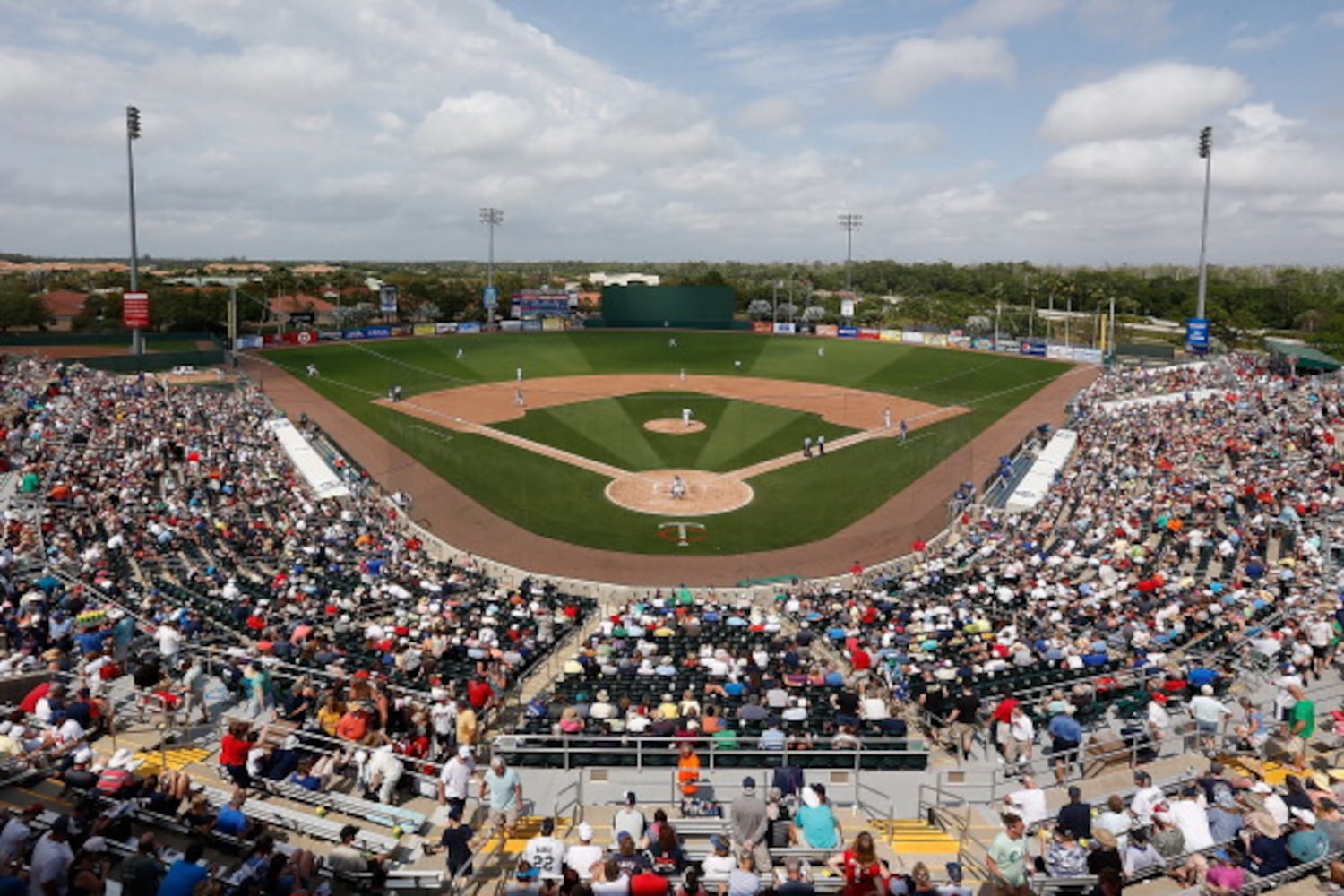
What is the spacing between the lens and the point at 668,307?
9438 cm

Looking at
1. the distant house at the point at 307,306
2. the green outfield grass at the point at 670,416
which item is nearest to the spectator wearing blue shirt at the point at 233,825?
the green outfield grass at the point at 670,416

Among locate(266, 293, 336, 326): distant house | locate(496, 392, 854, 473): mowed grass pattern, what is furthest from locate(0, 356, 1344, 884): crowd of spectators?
locate(266, 293, 336, 326): distant house

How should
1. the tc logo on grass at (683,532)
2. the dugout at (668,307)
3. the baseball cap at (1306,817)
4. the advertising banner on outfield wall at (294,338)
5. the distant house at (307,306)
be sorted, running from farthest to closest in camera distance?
the distant house at (307,306) < the dugout at (668,307) < the advertising banner on outfield wall at (294,338) < the tc logo on grass at (683,532) < the baseball cap at (1306,817)

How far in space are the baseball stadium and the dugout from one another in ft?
179

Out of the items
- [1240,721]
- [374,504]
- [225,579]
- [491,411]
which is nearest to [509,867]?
[1240,721]

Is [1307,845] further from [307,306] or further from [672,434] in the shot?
[307,306]

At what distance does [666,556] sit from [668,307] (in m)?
69.8

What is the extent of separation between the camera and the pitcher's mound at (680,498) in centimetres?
3148

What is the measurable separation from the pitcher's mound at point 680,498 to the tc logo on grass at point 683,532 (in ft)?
3.54

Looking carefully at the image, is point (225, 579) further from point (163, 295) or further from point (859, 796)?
point (163, 295)

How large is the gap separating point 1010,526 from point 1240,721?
1480 centimetres

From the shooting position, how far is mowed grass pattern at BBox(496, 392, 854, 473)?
38688 millimetres

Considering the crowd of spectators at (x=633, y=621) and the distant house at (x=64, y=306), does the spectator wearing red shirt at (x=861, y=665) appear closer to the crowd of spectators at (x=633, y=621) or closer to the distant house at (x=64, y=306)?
the crowd of spectators at (x=633, y=621)

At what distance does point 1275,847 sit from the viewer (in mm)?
7703
